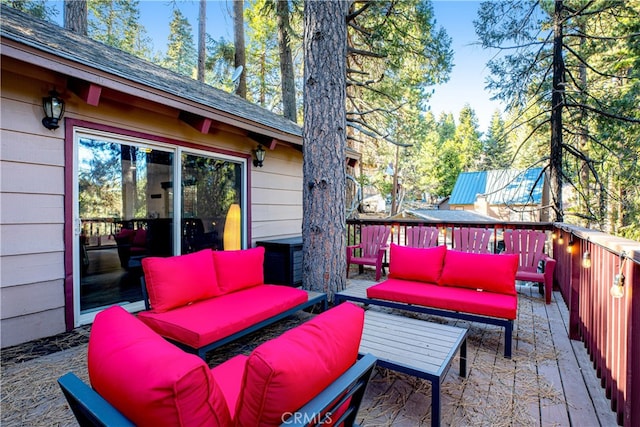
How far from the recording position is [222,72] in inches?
509

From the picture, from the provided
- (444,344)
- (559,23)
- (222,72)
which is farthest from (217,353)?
(222,72)

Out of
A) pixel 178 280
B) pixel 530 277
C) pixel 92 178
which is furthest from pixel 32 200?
pixel 530 277

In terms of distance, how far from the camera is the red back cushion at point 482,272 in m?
3.14

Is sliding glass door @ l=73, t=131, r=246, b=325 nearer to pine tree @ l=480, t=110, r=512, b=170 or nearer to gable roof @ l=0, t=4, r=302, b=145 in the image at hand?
gable roof @ l=0, t=4, r=302, b=145

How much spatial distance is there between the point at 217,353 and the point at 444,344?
192cm

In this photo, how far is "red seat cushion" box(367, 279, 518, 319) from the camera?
9.21 ft

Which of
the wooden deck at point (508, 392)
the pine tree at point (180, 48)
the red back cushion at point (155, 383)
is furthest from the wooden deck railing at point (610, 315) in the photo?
the pine tree at point (180, 48)

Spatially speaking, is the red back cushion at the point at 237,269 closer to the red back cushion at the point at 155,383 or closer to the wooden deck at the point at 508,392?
the wooden deck at the point at 508,392

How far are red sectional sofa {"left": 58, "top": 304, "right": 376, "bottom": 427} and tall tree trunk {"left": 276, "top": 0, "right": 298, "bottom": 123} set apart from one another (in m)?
8.32

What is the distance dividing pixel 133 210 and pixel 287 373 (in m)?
3.55

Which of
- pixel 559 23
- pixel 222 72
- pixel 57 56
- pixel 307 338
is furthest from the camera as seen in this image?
pixel 222 72

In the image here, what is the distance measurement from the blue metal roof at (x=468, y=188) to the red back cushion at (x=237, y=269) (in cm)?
2168

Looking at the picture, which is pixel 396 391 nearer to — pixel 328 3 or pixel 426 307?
pixel 426 307

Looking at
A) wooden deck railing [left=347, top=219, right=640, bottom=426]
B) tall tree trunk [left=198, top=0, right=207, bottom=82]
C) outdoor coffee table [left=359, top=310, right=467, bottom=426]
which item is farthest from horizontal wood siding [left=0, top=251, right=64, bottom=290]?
tall tree trunk [left=198, top=0, right=207, bottom=82]
